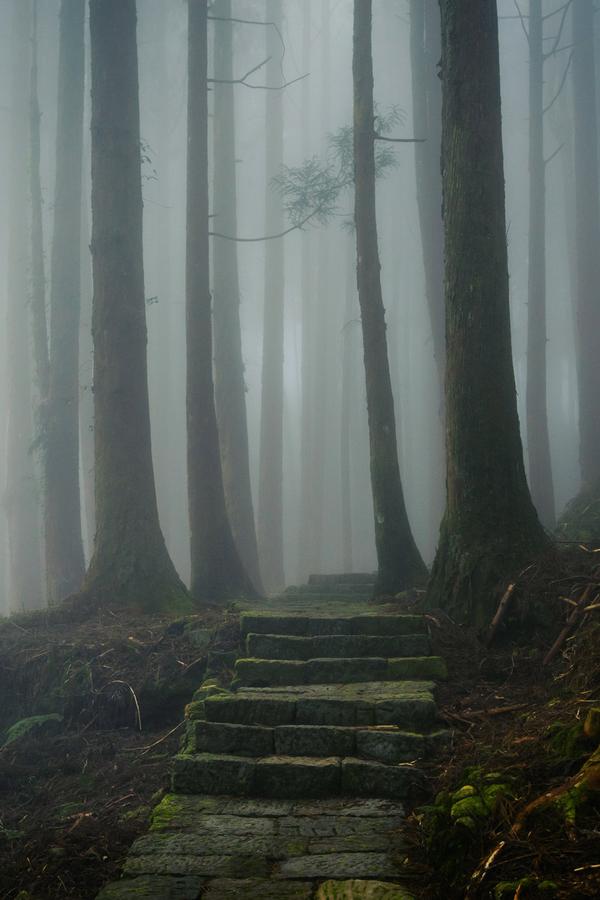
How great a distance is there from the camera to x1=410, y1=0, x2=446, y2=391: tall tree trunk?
16.2 metres

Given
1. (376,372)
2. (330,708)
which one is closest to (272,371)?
(376,372)

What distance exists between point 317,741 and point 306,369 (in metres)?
32.3

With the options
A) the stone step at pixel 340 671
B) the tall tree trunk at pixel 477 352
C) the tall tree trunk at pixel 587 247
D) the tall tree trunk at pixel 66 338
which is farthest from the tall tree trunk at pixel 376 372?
the tall tree trunk at pixel 587 247

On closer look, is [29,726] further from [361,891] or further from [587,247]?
[587,247]

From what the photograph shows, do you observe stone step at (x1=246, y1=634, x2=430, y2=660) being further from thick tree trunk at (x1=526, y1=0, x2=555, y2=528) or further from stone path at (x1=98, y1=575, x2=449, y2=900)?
thick tree trunk at (x1=526, y1=0, x2=555, y2=528)

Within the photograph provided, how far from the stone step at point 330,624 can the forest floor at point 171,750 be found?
0.23 metres

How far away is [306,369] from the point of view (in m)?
37.0

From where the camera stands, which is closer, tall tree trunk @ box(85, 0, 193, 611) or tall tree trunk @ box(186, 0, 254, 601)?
tall tree trunk @ box(85, 0, 193, 611)

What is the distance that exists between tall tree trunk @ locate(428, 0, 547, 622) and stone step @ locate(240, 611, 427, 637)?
51 cm

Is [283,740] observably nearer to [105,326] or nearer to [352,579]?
[105,326]

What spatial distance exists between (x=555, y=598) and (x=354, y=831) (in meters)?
3.17

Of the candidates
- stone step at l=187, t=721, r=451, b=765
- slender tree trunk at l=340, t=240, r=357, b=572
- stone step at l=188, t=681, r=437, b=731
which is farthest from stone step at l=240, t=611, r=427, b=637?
slender tree trunk at l=340, t=240, r=357, b=572

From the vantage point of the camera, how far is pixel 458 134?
7.78 metres

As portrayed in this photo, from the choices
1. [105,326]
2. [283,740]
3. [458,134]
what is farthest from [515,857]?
[105,326]
